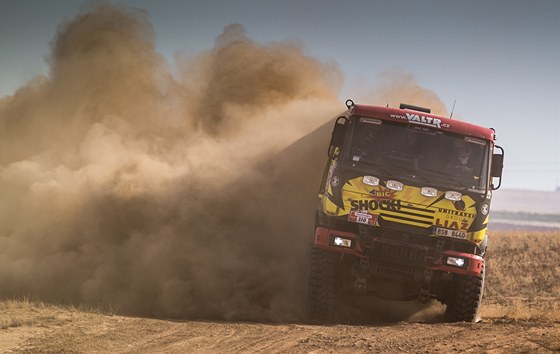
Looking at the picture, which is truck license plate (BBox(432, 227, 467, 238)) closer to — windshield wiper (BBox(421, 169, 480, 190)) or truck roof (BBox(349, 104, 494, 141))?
windshield wiper (BBox(421, 169, 480, 190))

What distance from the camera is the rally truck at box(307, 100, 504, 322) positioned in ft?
33.8

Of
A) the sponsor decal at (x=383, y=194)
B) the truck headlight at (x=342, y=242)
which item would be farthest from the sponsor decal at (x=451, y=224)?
the truck headlight at (x=342, y=242)

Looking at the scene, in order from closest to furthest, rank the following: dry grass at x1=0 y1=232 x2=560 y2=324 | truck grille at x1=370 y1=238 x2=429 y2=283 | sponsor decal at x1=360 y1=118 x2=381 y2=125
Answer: dry grass at x1=0 y1=232 x2=560 y2=324 < truck grille at x1=370 y1=238 x2=429 y2=283 < sponsor decal at x1=360 y1=118 x2=381 y2=125

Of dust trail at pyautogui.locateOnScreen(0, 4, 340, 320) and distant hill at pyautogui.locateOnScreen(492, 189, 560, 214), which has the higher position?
distant hill at pyautogui.locateOnScreen(492, 189, 560, 214)

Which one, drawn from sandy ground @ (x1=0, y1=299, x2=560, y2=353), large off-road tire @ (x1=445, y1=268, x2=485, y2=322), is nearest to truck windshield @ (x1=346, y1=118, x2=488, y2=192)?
large off-road tire @ (x1=445, y1=268, x2=485, y2=322)

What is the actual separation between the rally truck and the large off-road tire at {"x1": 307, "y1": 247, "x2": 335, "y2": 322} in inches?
0.6

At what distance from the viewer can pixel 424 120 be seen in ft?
36.3

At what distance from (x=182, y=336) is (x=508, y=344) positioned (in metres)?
3.93

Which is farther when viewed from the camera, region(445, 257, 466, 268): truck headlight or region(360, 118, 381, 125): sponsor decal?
region(360, 118, 381, 125): sponsor decal

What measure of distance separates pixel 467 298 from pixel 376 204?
2083mm

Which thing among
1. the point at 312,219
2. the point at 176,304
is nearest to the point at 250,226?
the point at 312,219

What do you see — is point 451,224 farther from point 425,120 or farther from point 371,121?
point 371,121

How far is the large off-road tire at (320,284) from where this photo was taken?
1055 cm

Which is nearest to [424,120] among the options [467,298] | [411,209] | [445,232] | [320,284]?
[411,209]
